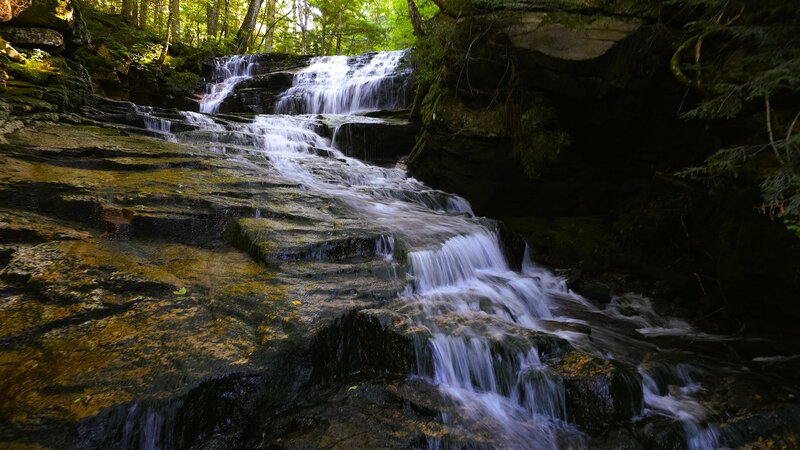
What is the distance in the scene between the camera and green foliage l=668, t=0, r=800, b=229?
4.03 metres

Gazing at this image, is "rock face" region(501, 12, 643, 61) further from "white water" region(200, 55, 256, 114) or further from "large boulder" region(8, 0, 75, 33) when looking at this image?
"white water" region(200, 55, 256, 114)

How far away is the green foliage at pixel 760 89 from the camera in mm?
4031

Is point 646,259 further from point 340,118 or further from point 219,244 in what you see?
point 340,118

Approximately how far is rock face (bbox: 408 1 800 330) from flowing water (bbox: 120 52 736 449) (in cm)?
86

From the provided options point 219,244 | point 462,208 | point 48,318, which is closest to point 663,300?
point 462,208

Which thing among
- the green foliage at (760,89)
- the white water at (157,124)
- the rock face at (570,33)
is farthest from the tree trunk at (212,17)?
the green foliage at (760,89)

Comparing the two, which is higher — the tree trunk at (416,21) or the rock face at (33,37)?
the tree trunk at (416,21)

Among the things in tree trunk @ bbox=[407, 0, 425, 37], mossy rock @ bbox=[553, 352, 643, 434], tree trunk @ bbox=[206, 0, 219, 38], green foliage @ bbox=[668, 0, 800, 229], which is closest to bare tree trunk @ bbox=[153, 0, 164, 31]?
tree trunk @ bbox=[206, 0, 219, 38]

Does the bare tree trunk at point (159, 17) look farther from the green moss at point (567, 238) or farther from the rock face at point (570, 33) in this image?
the green moss at point (567, 238)

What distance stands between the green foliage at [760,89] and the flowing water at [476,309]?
87.1 inches

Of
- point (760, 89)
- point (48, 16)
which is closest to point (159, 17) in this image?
point (48, 16)

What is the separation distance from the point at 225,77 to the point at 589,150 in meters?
14.6

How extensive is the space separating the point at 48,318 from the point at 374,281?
9.02ft

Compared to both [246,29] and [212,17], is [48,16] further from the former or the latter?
[212,17]
